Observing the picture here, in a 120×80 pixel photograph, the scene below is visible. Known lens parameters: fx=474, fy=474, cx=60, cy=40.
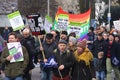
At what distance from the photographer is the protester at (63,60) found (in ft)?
33.0

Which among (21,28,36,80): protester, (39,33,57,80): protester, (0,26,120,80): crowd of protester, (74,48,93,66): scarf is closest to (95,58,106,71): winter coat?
(0,26,120,80): crowd of protester

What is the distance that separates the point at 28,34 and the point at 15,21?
1.72 ft

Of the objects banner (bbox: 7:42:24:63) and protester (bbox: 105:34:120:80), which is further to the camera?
protester (bbox: 105:34:120:80)

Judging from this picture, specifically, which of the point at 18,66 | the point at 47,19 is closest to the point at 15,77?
the point at 18,66

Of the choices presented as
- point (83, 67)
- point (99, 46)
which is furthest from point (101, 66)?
point (83, 67)

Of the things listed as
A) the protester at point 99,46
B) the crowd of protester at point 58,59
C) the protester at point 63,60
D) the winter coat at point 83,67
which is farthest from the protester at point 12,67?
the protester at point 99,46

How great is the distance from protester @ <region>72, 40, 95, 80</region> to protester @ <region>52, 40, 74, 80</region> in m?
0.16

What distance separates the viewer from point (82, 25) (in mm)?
14617

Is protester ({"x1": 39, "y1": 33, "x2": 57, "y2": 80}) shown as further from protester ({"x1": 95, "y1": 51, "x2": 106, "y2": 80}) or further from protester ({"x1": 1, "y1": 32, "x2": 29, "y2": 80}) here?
protester ({"x1": 95, "y1": 51, "x2": 106, "y2": 80})

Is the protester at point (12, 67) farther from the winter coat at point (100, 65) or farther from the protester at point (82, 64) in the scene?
the winter coat at point (100, 65)

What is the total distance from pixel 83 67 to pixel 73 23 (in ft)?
15.0

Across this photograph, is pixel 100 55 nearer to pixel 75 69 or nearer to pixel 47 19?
pixel 47 19

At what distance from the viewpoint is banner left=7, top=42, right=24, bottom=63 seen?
10.6 m

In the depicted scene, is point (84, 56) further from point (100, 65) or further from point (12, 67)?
point (100, 65)
